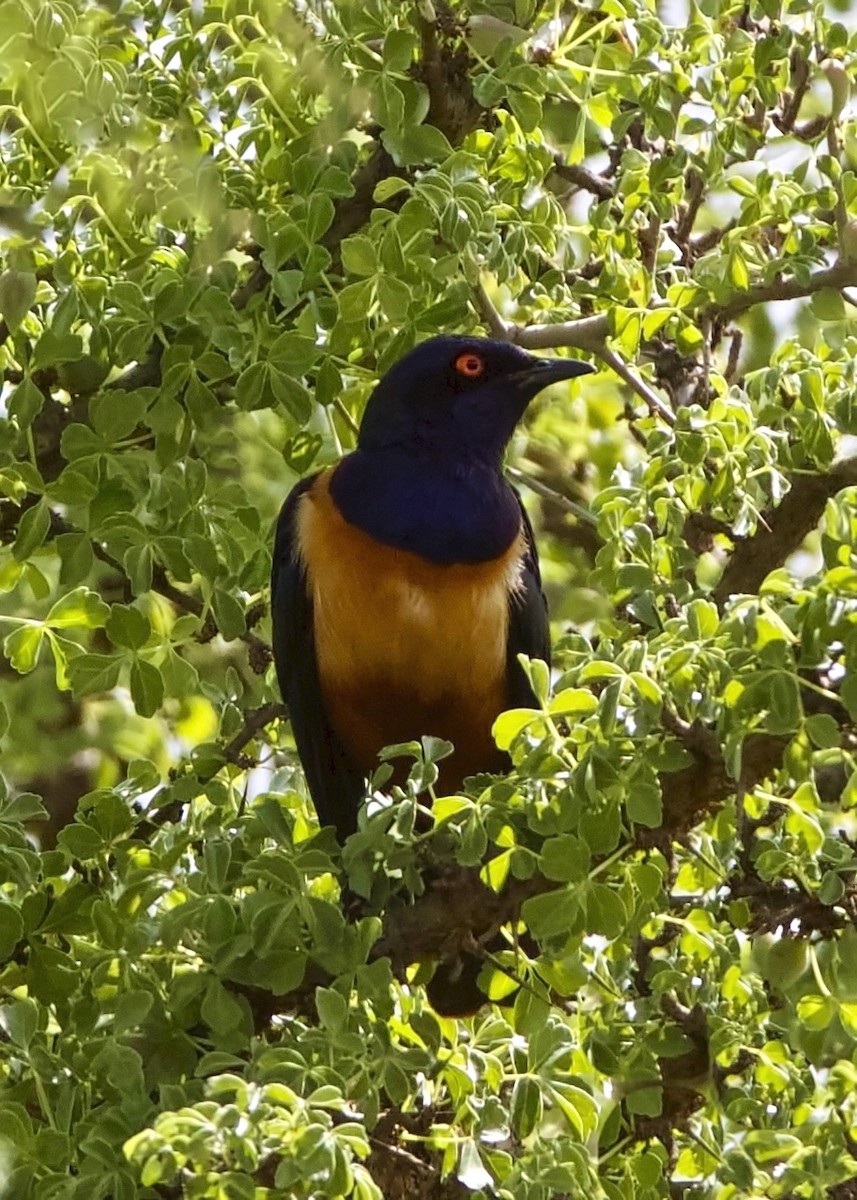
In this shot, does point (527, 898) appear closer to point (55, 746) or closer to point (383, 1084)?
point (383, 1084)

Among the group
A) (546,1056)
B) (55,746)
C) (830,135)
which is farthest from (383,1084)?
(55,746)

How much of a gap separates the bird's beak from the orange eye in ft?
0.35

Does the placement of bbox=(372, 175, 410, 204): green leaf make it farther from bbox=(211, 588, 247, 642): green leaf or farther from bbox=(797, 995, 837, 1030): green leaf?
bbox=(797, 995, 837, 1030): green leaf

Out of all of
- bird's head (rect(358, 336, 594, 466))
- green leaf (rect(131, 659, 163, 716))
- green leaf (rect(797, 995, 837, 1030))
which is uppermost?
green leaf (rect(131, 659, 163, 716))

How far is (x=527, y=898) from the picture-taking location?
10.8ft

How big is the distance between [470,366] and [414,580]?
2.40 ft

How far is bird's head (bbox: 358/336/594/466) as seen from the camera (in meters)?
4.91

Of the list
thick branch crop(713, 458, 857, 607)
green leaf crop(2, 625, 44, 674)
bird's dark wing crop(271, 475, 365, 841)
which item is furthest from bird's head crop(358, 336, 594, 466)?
green leaf crop(2, 625, 44, 674)

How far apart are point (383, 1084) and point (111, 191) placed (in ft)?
5.75

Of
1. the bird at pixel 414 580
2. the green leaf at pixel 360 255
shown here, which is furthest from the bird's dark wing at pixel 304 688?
the green leaf at pixel 360 255

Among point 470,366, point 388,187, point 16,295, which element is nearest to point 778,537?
point 388,187

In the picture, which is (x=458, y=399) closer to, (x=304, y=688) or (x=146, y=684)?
(x=304, y=688)

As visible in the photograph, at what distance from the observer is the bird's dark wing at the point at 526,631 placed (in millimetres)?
4770

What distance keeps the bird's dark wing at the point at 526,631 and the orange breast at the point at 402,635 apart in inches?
1.1
